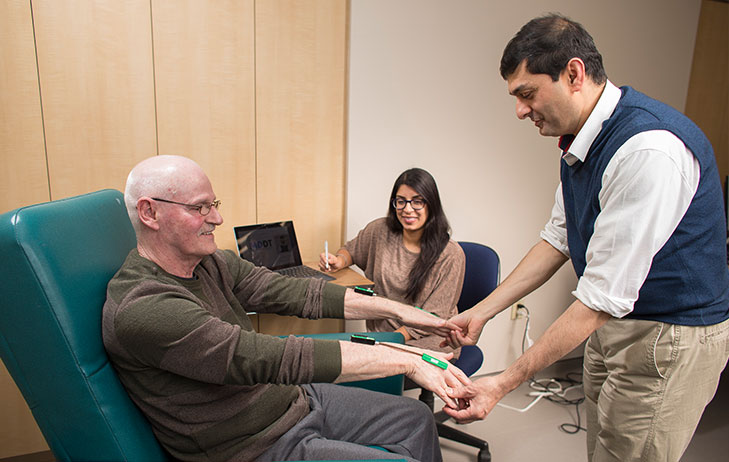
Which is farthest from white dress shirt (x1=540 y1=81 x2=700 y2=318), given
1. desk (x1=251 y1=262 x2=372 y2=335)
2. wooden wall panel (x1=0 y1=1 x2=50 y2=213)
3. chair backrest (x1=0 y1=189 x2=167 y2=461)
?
wooden wall panel (x1=0 y1=1 x2=50 y2=213)

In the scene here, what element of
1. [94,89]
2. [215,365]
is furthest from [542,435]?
[94,89]

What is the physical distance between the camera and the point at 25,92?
2072mm

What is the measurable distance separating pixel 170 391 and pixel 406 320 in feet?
2.84

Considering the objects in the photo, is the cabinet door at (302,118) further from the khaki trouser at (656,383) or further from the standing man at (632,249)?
the khaki trouser at (656,383)

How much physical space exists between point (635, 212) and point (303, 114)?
1.83 meters

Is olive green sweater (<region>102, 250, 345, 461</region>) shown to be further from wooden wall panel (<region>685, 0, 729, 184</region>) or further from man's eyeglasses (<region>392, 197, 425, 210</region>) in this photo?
wooden wall panel (<region>685, 0, 729, 184</region>)

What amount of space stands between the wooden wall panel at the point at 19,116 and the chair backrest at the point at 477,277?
2.06 m

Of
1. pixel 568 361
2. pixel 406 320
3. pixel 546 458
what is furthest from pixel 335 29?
pixel 568 361

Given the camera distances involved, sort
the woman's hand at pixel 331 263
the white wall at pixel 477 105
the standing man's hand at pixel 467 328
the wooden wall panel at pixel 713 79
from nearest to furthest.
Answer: the standing man's hand at pixel 467 328, the woman's hand at pixel 331 263, the white wall at pixel 477 105, the wooden wall panel at pixel 713 79

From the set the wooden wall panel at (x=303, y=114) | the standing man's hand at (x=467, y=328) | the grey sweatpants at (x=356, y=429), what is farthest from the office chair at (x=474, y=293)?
the wooden wall panel at (x=303, y=114)

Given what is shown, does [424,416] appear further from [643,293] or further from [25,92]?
[25,92]

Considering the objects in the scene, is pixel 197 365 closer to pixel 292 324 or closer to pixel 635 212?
pixel 635 212

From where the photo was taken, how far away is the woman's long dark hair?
2357 mm

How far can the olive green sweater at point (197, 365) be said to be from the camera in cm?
118
